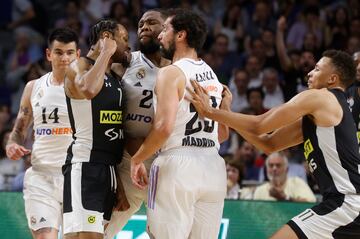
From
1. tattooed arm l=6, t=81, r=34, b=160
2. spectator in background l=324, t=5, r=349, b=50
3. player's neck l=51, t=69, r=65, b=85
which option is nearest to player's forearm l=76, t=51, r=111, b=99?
player's neck l=51, t=69, r=65, b=85

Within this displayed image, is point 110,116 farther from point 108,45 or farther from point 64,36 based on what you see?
point 64,36

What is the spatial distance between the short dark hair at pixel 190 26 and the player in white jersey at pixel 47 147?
1773mm

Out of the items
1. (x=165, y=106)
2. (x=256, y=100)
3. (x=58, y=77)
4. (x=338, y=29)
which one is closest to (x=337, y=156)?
(x=165, y=106)

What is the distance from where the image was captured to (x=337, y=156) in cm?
647

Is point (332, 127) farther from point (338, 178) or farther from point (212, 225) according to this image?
point (212, 225)

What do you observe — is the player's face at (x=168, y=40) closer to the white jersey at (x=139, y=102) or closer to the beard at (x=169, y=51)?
the beard at (x=169, y=51)

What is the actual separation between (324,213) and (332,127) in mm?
664

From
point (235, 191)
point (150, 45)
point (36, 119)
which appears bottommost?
point (235, 191)

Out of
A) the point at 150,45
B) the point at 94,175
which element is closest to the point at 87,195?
the point at 94,175

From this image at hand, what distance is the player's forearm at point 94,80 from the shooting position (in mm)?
6562

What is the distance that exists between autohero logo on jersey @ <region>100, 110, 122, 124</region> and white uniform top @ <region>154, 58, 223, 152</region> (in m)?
0.60

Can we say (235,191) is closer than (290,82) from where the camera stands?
Yes

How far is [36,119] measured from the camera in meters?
8.09

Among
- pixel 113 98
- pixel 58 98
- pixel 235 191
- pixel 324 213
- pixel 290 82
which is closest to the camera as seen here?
pixel 324 213
